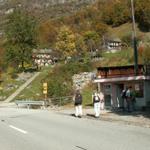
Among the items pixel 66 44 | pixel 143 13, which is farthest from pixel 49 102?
pixel 143 13

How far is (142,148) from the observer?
1557cm

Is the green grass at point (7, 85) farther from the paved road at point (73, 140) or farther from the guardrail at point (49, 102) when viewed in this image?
the paved road at point (73, 140)

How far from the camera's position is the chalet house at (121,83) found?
39.8 meters

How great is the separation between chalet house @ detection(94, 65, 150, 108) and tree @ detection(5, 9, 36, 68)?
6142 centimetres

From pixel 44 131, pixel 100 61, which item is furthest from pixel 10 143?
pixel 100 61

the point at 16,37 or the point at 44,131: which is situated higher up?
the point at 16,37

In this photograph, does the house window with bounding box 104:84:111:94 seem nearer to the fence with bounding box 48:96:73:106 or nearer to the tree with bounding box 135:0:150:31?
the fence with bounding box 48:96:73:106

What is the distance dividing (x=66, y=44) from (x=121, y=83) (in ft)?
244

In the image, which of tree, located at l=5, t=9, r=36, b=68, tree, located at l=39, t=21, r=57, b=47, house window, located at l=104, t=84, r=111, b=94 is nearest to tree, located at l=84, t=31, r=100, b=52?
tree, located at l=5, t=9, r=36, b=68

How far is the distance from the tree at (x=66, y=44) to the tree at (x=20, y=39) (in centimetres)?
1004

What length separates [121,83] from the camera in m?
42.5

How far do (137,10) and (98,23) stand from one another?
16.5 m

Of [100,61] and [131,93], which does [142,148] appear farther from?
[100,61]

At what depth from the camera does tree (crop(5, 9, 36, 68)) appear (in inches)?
4129
